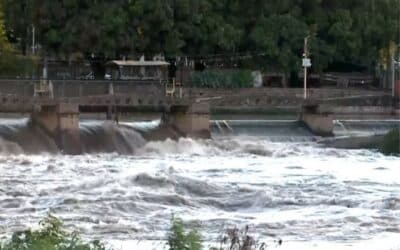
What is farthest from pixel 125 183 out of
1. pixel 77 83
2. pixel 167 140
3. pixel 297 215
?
pixel 77 83

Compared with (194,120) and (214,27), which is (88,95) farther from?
(214,27)

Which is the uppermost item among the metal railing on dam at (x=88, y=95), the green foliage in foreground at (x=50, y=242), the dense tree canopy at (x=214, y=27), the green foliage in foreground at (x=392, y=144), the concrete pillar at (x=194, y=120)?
the dense tree canopy at (x=214, y=27)

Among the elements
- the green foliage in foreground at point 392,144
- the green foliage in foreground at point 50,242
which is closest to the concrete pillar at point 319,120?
the green foliage in foreground at point 392,144

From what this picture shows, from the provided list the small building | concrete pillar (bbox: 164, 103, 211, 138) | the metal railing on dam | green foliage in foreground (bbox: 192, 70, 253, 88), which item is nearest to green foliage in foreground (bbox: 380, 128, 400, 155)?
concrete pillar (bbox: 164, 103, 211, 138)

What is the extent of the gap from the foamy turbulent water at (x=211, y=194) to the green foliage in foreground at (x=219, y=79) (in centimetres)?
2649

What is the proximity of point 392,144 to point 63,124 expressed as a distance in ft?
47.2

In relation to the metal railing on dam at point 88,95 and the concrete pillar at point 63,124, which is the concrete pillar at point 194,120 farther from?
the concrete pillar at point 63,124

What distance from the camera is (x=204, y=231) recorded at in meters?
21.8

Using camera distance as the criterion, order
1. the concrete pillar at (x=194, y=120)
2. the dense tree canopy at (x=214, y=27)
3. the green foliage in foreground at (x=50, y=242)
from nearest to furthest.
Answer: the green foliage in foreground at (x=50, y=242) < the concrete pillar at (x=194, y=120) < the dense tree canopy at (x=214, y=27)

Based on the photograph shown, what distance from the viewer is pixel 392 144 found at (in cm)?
4531

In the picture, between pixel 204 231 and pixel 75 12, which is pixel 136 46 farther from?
pixel 204 231

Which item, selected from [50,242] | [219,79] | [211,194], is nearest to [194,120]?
[211,194]

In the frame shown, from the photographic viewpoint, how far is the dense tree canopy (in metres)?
67.6

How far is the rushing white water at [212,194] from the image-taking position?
2189 cm
